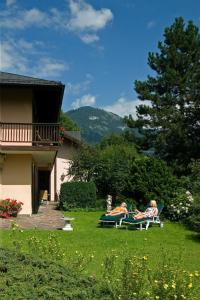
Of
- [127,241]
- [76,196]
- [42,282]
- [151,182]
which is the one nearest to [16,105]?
[76,196]

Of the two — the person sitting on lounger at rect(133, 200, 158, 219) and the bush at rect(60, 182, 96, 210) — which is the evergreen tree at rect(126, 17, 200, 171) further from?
the person sitting on lounger at rect(133, 200, 158, 219)

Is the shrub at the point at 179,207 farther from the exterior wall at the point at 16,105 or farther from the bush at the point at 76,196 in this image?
the exterior wall at the point at 16,105

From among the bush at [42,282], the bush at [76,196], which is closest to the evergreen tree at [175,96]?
the bush at [76,196]

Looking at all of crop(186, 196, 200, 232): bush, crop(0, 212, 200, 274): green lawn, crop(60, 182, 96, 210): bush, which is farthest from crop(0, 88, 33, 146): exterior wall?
crop(186, 196, 200, 232): bush

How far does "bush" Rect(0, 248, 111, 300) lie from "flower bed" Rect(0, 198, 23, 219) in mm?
12830

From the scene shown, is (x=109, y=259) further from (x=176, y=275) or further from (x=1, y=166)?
(x=1, y=166)

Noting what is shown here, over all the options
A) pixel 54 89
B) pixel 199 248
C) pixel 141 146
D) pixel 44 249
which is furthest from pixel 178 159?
pixel 44 249

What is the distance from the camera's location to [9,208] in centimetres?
1816

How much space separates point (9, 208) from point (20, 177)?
1538 mm

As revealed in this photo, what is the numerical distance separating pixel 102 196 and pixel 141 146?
14.7 metres

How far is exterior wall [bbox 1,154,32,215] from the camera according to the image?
751 inches

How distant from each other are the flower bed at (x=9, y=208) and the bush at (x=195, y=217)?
21.7ft

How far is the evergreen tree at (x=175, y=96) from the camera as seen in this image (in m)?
36.4

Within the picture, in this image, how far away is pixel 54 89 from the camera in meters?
18.8
